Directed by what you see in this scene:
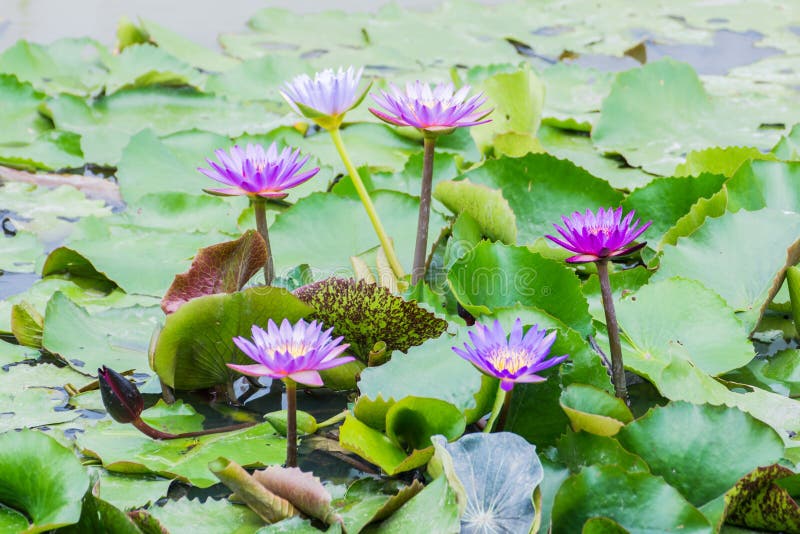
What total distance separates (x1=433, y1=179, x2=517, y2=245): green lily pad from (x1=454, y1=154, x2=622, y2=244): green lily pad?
0.13 meters

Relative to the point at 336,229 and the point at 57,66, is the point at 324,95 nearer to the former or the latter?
the point at 336,229

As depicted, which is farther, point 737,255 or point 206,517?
point 737,255

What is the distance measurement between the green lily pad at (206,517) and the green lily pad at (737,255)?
86 centimetres

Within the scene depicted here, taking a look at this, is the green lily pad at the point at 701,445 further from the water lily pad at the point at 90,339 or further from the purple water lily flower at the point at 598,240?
the water lily pad at the point at 90,339

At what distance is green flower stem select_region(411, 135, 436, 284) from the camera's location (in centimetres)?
144

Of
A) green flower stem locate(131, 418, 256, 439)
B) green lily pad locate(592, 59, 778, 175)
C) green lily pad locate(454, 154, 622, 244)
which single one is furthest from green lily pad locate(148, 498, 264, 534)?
green lily pad locate(592, 59, 778, 175)

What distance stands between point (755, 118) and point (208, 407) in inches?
79.3

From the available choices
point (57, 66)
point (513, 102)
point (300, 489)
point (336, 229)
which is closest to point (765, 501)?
point (300, 489)

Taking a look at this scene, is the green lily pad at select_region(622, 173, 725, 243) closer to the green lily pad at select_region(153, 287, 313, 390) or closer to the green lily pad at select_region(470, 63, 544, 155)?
the green lily pad at select_region(470, 63, 544, 155)

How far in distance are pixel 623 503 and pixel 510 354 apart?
228 mm

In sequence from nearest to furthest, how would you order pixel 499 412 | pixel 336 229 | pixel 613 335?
pixel 499 412 → pixel 613 335 → pixel 336 229

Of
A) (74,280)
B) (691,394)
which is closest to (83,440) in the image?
(74,280)

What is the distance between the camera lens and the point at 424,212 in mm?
1493

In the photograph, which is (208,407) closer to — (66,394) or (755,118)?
(66,394)
